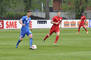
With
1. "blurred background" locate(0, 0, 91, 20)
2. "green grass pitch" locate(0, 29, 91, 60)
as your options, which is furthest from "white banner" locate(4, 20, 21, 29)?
"green grass pitch" locate(0, 29, 91, 60)

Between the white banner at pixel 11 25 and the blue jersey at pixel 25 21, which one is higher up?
the blue jersey at pixel 25 21

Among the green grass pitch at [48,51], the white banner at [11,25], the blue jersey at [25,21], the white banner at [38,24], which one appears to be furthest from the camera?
the white banner at [38,24]

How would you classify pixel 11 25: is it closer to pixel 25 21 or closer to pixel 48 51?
pixel 25 21

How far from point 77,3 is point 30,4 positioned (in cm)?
1131

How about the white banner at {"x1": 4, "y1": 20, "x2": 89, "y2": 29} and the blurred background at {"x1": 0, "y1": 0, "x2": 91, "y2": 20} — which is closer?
the white banner at {"x1": 4, "y1": 20, "x2": 89, "y2": 29}

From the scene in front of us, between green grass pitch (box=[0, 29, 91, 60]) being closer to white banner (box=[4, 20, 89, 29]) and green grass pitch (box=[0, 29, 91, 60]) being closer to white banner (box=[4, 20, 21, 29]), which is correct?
white banner (box=[4, 20, 21, 29])

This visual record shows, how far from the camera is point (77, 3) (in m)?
73.9

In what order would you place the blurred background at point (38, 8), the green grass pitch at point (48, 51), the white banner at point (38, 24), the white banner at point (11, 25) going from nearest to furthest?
1. the green grass pitch at point (48, 51)
2. the white banner at point (11, 25)
3. the white banner at point (38, 24)
4. the blurred background at point (38, 8)

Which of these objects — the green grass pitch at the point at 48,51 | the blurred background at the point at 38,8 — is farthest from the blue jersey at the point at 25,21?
the blurred background at the point at 38,8

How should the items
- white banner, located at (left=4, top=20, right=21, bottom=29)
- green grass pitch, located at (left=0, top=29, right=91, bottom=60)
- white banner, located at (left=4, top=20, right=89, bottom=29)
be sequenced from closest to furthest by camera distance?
green grass pitch, located at (left=0, top=29, right=91, bottom=60), white banner, located at (left=4, top=20, right=21, bottom=29), white banner, located at (left=4, top=20, right=89, bottom=29)

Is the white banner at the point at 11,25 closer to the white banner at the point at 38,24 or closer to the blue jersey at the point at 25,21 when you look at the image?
the white banner at the point at 38,24

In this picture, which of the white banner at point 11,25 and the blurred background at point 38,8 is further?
the blurred background at point 38,8

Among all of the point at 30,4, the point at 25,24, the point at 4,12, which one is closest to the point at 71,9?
the point at 30,4

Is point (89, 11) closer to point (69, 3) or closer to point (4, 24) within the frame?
point (69, 3)
